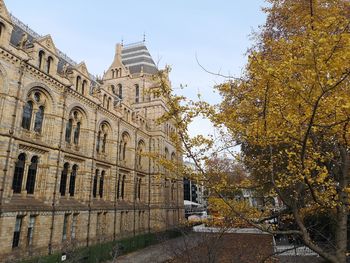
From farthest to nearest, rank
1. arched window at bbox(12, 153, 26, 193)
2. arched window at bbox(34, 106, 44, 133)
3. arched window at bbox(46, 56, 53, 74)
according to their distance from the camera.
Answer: arched window at bbox(46, 56, 53, 74), arched window at bbox(34, 106, 44, 133), arched window at bbox(12, 153, 26, 193)

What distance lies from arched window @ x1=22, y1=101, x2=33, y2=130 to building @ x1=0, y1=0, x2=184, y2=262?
0.07m

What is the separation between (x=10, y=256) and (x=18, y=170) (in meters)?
5.51

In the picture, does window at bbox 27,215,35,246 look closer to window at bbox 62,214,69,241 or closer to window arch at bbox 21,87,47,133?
window at bbox 62,214,69,241

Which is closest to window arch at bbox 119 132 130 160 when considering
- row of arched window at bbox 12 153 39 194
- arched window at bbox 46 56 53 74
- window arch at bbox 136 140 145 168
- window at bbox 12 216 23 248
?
window arch at bbox 136 140 145 168

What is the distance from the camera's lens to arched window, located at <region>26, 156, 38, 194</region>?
770 inches

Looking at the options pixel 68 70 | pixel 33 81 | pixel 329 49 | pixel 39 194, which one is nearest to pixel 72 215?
pixel 39 194

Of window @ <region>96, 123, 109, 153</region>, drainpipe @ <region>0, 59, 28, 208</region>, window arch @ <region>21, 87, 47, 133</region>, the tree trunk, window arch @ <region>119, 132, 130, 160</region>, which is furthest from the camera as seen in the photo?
window arch @ <region>119, 132, 130, 160</region>

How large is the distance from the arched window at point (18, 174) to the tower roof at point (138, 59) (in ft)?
97.4

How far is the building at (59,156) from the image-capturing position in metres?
17.8

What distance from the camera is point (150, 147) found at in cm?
4050

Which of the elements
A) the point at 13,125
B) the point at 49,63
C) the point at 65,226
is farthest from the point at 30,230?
the point at 49,63

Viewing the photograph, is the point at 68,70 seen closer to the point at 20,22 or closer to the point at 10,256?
the point at 20,22

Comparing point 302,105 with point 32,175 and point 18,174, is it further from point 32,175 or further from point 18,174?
point 32,175

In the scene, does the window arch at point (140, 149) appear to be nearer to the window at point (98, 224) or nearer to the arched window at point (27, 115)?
the window at point (98, 224)
